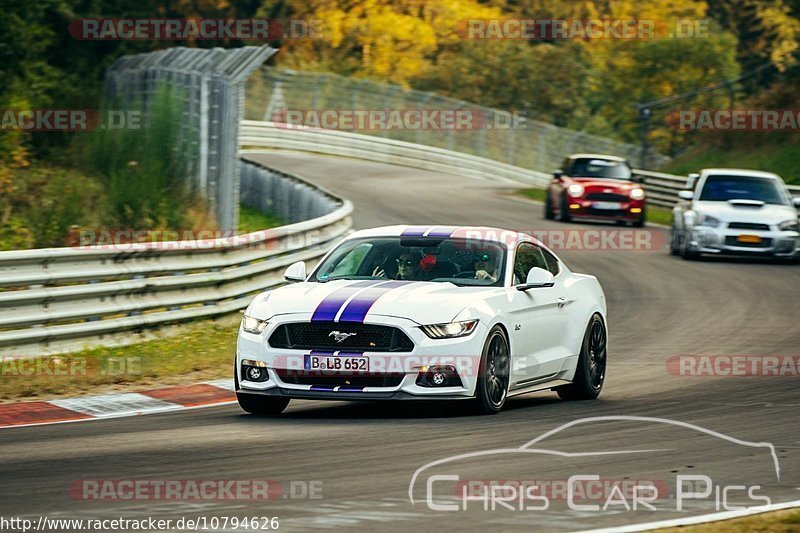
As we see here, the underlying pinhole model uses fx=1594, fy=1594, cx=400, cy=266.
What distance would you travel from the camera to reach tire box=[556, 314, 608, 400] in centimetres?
1273

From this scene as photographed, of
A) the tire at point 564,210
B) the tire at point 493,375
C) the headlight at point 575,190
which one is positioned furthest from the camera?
the tire at point 564,210

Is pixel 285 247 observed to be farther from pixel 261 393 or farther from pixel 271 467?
pixel 271 467

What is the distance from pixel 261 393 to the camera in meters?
11.1

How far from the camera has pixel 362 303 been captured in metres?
10.9

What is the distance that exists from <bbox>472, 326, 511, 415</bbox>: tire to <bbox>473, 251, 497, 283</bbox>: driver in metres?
0.62

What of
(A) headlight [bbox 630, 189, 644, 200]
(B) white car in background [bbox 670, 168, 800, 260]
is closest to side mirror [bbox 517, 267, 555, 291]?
(B) white car in background [bbox 670, 168, 800, 260]

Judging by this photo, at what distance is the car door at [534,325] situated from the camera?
1170cm

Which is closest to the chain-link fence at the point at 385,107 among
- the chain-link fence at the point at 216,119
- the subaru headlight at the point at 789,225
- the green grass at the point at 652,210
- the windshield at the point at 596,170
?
the green grass at the point at 652,210

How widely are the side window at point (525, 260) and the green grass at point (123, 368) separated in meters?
3.06

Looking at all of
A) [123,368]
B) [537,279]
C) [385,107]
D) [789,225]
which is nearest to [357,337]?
[537,279]

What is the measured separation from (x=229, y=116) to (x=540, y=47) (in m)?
39.5

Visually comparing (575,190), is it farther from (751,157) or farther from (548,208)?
(751,157)

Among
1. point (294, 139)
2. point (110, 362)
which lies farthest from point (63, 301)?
point (294, 139)

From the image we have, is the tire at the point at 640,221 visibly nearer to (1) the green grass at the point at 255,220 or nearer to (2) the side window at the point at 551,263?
(1) the green grass at the point at 255,220
